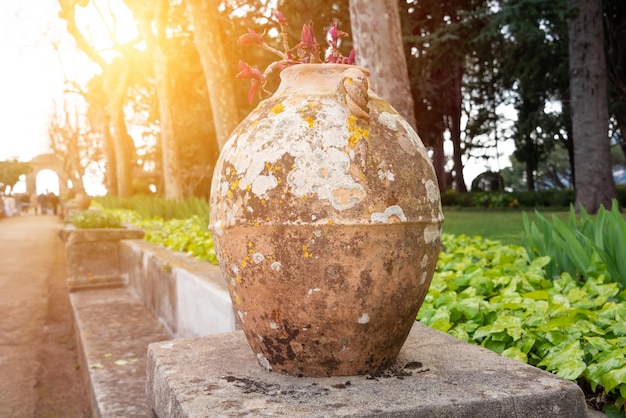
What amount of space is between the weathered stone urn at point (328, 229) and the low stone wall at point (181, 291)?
4.36ft

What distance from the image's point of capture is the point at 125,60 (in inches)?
751

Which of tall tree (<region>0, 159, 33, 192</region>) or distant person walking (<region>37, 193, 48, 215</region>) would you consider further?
tall tree (<region>0, 159, 33, 192</region>)

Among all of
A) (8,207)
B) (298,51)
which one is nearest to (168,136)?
(298,51)

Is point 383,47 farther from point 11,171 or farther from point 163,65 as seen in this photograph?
point 11,171

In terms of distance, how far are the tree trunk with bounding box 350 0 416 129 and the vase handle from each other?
11.1 ft

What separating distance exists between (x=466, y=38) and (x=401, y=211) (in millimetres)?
13933

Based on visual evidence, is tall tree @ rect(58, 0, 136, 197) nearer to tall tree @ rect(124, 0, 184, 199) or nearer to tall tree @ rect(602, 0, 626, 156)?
tall tree @ rect(124, 0, 184, 199)

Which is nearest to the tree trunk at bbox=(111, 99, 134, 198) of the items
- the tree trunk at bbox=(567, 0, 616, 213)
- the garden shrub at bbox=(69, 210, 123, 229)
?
the garden shrub at bbox=(69, 210, 123, 229)

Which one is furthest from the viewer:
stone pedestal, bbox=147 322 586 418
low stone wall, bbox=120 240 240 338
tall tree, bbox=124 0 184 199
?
tall tree, bbox=124 0 184 199

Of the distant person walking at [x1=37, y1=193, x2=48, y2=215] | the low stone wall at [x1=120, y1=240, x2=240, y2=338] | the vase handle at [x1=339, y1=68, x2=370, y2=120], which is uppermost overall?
the distant person walking at [x1=37, y1=193, x2=48, y2=215]

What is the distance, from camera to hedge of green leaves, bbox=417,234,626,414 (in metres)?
2.17

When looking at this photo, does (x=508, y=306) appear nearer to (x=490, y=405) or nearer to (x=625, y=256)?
(x=625, y=256)

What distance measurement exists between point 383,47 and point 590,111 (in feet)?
26.1

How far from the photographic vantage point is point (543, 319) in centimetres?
267
